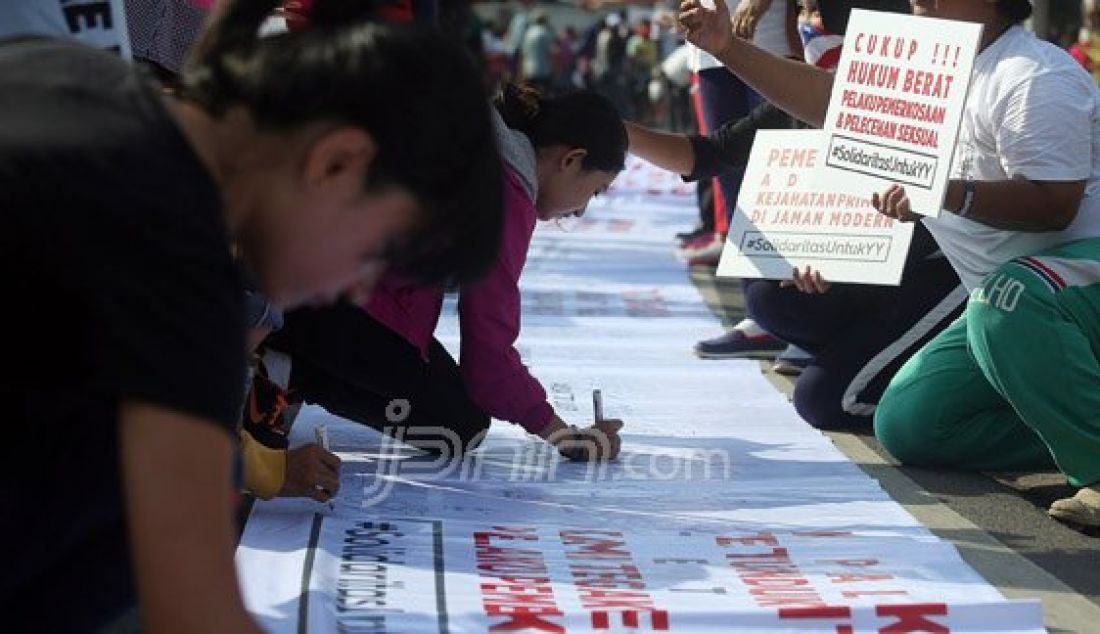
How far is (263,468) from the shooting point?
10.8 ft

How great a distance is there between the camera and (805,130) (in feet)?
15.7

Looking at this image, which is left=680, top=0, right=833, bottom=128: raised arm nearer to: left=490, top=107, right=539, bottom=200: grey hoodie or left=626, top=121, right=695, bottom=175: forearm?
left=626, top=121, right=695, bottom=175: forearm

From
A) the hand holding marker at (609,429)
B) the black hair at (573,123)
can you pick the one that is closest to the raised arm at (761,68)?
the black hair at (573,123)

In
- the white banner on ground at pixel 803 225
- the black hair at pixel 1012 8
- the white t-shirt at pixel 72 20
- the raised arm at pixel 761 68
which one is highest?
the white t-shirt at pixel 72 20

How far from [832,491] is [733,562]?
65cm

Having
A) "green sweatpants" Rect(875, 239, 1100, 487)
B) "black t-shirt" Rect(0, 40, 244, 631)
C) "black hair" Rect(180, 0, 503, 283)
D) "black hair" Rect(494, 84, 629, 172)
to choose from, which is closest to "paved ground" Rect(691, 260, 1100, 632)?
"green sweatpants" Rect(875, 239, 1100, 487)

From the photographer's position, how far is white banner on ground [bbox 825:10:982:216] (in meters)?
3.83

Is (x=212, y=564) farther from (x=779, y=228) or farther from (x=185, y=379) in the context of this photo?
(x=779, y=228)

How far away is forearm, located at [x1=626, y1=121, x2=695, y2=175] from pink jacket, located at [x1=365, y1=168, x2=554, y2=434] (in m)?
0.68

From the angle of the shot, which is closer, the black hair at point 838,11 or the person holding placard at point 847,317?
the person holding placard at point 847,317

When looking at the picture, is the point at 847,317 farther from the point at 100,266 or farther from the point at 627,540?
the point at 100,266

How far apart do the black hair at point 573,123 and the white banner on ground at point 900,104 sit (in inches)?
23.7

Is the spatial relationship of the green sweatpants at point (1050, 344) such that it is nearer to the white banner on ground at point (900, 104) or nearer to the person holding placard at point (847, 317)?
the white banner on ground at point (900, 104)

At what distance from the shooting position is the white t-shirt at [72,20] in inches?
110
